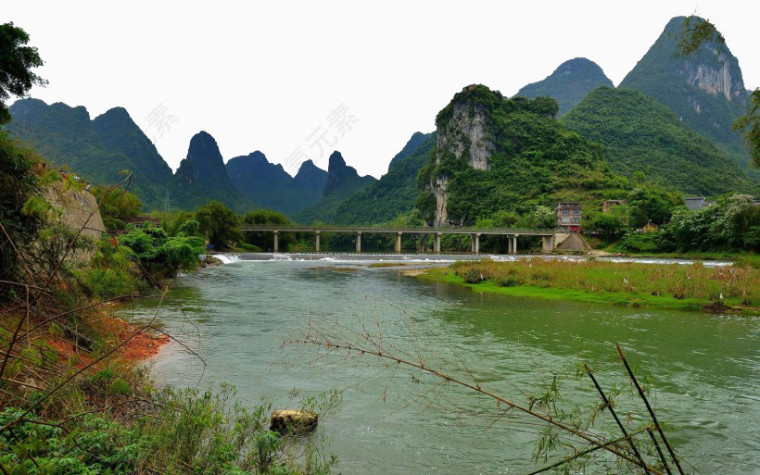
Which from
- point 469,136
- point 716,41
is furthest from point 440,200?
point 716,41

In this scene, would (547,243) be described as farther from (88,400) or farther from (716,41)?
(88,400)

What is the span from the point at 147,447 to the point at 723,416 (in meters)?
9.44

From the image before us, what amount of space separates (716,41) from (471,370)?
26.2ft

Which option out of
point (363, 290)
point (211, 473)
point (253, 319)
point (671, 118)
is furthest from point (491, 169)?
point (211, 473)

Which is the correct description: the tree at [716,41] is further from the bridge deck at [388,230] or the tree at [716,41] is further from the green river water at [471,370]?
the bridge deck at [388,230]

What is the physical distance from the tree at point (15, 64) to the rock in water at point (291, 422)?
46.9 feet

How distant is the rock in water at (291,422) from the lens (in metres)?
6.59

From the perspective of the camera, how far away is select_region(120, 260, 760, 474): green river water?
6578mm

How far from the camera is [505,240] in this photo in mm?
91125

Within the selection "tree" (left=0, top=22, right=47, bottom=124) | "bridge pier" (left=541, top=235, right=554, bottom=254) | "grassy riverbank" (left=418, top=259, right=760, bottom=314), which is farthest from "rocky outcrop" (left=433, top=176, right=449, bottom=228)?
"tree" (left=0, top=22, right=47, bottom=124)

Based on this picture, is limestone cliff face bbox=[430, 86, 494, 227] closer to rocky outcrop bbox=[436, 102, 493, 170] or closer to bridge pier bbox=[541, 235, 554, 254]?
rocky outcrop bbox=[436, 102, 493, 170]

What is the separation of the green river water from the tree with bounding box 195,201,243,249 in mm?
43973

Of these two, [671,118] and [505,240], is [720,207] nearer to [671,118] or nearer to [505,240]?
[505,240]

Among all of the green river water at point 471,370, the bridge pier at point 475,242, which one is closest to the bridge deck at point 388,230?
the bridge pier at point 475,242
